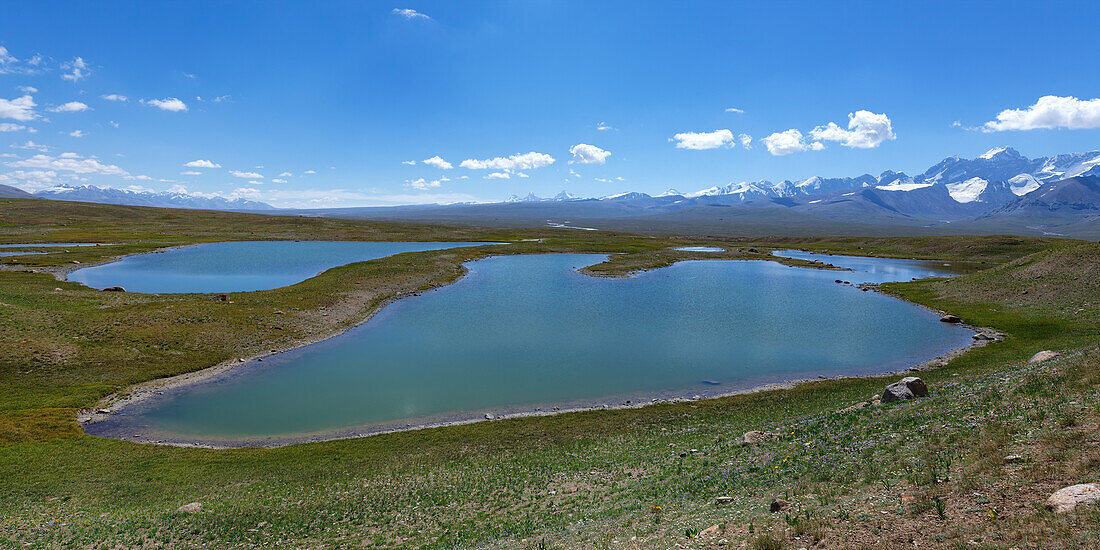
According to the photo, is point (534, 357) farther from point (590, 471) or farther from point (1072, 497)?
point (1072, 497)

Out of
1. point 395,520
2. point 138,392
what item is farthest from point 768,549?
point 138,392

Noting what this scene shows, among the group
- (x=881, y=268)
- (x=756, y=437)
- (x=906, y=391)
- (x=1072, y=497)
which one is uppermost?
(x=1072, y=497)

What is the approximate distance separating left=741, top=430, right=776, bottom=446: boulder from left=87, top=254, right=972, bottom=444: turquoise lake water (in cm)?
1351

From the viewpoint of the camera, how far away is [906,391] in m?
28.6

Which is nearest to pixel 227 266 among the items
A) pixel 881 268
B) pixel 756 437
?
pixel 756 437

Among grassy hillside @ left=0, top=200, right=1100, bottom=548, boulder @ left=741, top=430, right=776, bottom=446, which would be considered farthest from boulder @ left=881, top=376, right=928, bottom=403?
boulder @ left=741, top=430, right=776, bottom=446

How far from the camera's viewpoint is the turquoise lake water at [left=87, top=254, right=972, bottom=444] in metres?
36.9

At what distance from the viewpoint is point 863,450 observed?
68.9ft

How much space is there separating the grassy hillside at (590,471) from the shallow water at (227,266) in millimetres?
39509

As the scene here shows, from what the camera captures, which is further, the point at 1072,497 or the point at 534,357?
the point at 534,357

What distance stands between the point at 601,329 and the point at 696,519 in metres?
45.8

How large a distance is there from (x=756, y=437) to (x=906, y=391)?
10.7 m

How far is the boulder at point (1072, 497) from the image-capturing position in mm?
11586

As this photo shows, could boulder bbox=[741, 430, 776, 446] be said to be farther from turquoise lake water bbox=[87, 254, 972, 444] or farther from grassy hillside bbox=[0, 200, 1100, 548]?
turquoise lake water bbox=[87, 254, 972, 444]
